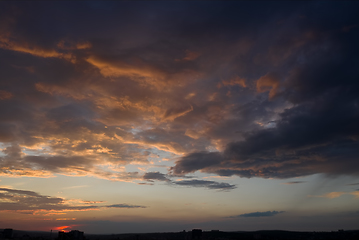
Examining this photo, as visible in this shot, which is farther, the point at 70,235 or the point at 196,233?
the point at 196,233

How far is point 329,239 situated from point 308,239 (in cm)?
1504

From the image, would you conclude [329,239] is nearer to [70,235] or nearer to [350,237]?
[350,237]

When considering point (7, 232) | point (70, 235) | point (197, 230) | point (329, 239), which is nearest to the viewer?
point (70, 235)

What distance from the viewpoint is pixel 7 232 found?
89.3 m

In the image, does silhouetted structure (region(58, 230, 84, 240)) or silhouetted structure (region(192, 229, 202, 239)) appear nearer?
silhouetted structure (region(58, 230, 84, 240))

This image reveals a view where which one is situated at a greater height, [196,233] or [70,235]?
[70,235]

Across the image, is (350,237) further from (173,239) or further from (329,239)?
(173,239)

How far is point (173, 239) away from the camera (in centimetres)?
13162

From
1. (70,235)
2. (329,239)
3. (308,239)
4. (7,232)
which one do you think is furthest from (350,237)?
(7,232)

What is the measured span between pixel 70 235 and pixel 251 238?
87620 millimetres

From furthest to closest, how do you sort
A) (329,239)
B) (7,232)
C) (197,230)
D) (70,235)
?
1. (329,239)
2. (197,230)
3. (7,232)
4. (70,235)

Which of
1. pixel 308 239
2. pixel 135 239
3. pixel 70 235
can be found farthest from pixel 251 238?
pixel 70 235

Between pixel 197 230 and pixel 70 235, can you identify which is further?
pixel 197 230

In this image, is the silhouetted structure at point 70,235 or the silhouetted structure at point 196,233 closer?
the silhouetted structure at point 70,235
